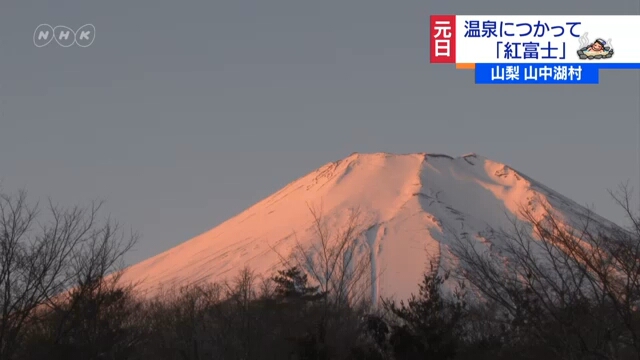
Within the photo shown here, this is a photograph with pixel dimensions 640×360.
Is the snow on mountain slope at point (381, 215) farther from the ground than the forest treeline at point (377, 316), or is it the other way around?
the snow on mountain slope at point (381, 215)

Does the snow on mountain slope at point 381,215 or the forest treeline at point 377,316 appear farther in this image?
the snow on mountain slope at point 381,215

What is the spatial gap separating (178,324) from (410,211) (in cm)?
5927

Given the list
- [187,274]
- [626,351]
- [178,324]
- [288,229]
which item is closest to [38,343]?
[178,324]

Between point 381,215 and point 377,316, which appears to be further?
point 381,215

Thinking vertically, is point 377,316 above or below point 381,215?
below

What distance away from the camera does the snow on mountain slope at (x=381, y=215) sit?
258 ft

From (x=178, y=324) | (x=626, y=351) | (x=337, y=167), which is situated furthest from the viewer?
(x=337, y=167)

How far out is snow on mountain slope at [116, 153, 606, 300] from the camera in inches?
3098

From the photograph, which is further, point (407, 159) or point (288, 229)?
point (407, 159)

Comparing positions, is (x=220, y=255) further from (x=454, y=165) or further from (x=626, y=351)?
(x=626, y=351)

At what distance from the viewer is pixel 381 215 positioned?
89.1m

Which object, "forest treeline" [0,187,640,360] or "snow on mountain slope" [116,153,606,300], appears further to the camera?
"snow on mountain slope" [116,153,606,300]

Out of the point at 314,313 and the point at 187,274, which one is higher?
the point at 187,274

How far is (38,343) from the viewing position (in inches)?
855
